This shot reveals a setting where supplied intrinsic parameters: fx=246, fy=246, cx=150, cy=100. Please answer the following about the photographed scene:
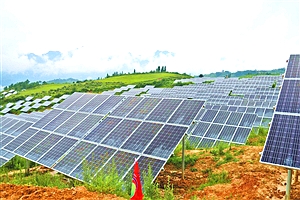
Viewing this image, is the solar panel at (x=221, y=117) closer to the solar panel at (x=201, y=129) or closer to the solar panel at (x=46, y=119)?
the solar panel at (x=201, y=129)

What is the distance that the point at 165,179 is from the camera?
1007 cm

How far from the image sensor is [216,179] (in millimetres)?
9500

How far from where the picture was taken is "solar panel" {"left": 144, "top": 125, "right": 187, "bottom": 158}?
27.9 ft

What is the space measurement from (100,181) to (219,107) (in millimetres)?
16063

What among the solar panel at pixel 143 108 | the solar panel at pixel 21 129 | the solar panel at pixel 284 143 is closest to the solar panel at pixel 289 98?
the solar panel at pixel 284 143

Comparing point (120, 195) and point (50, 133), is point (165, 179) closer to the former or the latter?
point (120, 195)

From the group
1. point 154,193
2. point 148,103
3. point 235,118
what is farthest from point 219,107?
point 154,193

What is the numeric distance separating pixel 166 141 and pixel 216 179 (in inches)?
101

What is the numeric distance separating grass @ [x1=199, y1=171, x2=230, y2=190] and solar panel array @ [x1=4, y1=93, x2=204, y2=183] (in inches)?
82.6

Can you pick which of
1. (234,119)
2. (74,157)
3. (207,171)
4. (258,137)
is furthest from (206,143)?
(74,157)

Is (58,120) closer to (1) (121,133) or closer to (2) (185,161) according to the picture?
(1) (121,133)

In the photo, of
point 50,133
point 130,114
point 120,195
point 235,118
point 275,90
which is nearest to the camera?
point 120,195

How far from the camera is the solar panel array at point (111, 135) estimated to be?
8852mm

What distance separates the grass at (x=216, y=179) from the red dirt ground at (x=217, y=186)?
19cm
